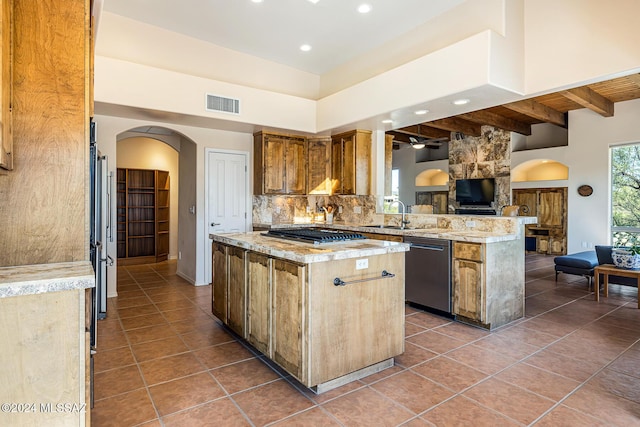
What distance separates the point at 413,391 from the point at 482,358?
0.89 m

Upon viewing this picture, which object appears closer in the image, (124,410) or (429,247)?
(124,410)

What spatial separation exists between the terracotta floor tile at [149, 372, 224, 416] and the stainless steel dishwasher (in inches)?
101

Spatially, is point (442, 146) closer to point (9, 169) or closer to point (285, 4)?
point (285, 4)

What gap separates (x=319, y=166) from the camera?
6137 millimetres

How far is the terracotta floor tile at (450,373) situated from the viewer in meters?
2.54

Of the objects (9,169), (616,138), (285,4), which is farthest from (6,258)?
(616,138)

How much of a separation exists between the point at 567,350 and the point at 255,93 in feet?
15.5

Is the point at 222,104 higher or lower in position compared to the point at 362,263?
higher

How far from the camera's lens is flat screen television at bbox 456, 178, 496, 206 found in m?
9.60

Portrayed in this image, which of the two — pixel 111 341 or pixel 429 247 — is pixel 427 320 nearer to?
pixel 429 247

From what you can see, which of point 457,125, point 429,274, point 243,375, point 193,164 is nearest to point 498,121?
point 457,125

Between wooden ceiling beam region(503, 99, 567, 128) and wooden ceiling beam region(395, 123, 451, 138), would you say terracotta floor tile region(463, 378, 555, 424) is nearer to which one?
wooden ceiling beam region(503, 99, 567, 128)

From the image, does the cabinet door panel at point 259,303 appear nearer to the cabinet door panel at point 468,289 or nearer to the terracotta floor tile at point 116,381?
the terracotta floor tile at point 116,381

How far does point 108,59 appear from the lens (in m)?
4.02
